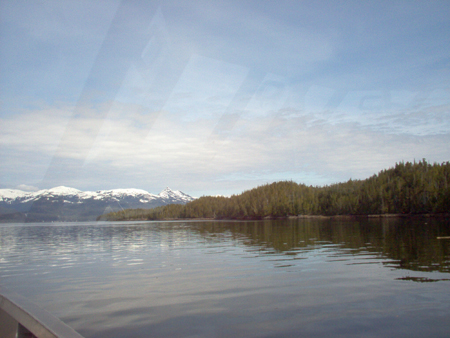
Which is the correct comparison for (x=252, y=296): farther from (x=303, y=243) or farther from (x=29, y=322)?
(x=303, y=243)

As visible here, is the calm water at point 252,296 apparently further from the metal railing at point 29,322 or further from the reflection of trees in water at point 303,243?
the metal railing at point 29,322

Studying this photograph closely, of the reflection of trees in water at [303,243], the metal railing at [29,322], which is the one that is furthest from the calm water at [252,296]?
the metal railing at [29,322]

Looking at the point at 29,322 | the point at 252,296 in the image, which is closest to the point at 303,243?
the point at 252,296

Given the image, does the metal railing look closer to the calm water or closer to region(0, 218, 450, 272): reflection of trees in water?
the calm water

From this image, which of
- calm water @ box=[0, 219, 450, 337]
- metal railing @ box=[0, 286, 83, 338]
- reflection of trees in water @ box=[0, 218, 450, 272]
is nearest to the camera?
metal railing @ box=[0, 286, 83, 338]

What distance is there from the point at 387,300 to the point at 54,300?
16849mm

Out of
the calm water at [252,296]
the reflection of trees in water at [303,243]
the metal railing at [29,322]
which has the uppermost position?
the metal railing at [29,322]

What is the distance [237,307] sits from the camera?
15312mm

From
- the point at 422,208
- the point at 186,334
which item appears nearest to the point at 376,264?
the point at 186,334

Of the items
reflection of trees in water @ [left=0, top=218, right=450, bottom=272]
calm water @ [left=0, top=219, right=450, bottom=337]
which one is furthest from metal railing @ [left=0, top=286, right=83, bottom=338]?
reflection of trees in water @ [left=0, top=218, right=450, bottom=272]

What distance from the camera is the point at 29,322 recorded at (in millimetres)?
5766

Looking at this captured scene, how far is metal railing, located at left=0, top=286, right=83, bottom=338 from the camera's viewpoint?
5.54 metres

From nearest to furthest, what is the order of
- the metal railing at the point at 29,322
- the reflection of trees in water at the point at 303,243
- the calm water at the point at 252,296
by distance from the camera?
the metal railing at the point at 29,322 → the calm water at the point at 252,296 → the reflection of trees in water at the point at 303,243

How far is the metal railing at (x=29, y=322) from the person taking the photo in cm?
554
